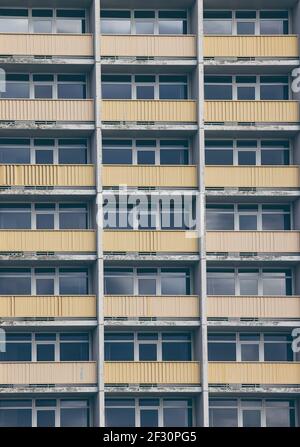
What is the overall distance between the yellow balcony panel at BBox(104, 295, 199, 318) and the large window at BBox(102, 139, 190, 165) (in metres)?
7.34

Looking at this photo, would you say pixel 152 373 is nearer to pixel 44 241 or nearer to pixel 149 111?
pixel 44 241

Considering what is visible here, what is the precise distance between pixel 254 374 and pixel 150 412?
565cm

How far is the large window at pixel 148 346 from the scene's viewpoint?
Result: 307 feet

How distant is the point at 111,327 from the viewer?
92.7 metres

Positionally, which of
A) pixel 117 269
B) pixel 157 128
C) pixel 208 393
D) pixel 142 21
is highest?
pixel 142 21

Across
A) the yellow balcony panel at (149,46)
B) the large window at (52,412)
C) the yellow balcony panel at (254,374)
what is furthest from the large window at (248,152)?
the large window at (52,412)

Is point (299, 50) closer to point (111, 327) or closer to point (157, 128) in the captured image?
point (157, 128)

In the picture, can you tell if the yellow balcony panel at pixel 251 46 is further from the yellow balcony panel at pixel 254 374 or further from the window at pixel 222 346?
the yellow balcony panel at pixel 254 374

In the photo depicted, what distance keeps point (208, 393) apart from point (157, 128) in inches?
543

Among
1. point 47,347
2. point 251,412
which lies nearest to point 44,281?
point 47,347

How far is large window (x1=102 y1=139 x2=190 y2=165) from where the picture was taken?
313 feet

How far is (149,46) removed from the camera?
94938mm
